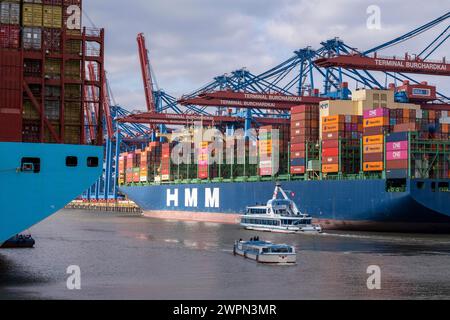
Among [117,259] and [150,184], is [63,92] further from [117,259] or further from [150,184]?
[150,184]

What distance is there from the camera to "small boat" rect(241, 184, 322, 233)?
6806 centimetres

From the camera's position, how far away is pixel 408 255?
4788 cm

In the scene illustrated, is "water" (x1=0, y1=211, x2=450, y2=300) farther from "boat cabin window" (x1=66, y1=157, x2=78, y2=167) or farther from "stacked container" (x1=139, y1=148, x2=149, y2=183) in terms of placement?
"stacked container" (x1=139, y1=148, x2=149, y2=183)

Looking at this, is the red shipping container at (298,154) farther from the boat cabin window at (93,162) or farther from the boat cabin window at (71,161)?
the boat cabin window at (71,161)

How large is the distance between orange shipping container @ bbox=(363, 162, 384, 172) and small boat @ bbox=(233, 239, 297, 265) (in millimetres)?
→ 24642

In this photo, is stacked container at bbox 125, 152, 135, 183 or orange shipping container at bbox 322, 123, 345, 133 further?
stacked container at bbox 125, 152, 135, 183

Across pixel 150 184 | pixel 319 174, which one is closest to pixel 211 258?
pixel 319 174

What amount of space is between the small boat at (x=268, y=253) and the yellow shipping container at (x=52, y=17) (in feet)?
58.3

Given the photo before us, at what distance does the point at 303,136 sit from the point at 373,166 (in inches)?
412

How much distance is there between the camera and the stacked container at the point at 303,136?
252 ft

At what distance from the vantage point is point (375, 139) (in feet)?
225

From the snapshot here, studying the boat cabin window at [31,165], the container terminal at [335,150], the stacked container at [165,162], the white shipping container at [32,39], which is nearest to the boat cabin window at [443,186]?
the container terminal at [335,150]

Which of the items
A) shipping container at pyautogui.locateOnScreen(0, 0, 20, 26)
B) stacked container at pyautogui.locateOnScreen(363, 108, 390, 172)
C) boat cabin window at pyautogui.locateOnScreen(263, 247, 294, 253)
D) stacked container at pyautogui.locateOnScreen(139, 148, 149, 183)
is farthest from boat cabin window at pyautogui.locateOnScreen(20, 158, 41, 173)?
stacked container at pyautogui.locateOnScreen(139, 148, 149, 183)

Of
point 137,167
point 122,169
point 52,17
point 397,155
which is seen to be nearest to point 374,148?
point 397,155
